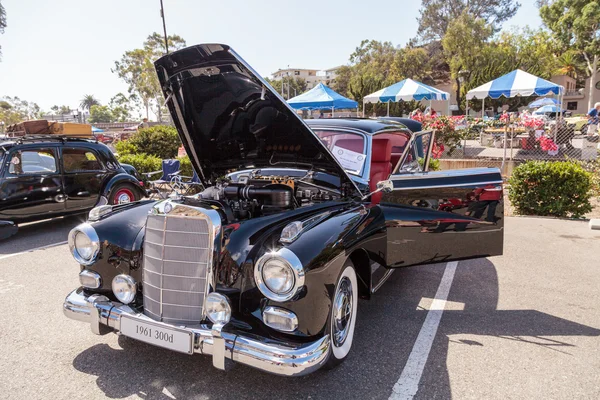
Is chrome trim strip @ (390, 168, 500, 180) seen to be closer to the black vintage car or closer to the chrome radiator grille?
the chrome radiator grille

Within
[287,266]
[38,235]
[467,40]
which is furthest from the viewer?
[467,40]

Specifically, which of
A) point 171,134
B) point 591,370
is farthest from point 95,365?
point 171,134

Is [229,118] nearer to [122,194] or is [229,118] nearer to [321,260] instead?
[321,260]

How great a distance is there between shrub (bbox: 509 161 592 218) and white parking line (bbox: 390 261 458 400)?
4331 millimetres

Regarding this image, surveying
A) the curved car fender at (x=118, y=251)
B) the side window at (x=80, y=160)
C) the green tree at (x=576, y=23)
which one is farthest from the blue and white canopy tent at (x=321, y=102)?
the green tree at (x=576, y=23)

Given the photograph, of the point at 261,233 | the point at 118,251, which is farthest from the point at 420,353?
the point at 118,251

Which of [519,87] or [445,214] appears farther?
[519,87]

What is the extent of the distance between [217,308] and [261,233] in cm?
55

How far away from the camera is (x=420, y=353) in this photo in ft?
9.91

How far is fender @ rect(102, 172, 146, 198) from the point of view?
7391mm

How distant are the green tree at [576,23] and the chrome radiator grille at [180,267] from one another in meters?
40.3

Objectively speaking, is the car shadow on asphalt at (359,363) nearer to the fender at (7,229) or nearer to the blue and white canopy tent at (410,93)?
the fender at (7,229)

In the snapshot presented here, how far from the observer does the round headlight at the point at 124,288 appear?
9.13 feet

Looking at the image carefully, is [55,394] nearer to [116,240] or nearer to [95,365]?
[95,365]
